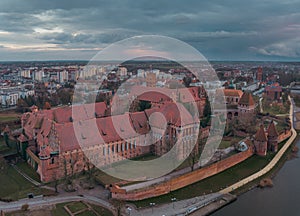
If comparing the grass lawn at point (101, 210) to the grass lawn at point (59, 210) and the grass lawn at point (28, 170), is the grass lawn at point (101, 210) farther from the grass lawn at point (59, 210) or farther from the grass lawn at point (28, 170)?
the grass lawn at point (28, 170)

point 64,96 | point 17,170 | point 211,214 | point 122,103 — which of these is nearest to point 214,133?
point 122,103

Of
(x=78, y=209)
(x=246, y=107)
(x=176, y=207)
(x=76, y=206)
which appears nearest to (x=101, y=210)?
(x=78, y=209)

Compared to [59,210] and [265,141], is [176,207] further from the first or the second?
[265,141]

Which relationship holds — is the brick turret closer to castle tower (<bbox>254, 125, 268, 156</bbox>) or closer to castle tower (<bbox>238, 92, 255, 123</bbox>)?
castle tower (<bbox>254, 125, 268, 156</bbox>)

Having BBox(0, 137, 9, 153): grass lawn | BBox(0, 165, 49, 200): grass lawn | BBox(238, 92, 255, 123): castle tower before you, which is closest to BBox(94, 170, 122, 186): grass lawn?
BBox(0, 165, 49, 200): grass lawn

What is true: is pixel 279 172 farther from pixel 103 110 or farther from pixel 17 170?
pixel 17 170

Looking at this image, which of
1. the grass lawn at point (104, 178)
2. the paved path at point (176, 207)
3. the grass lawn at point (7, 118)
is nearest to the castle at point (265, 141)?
the paved path at point (176, 207)

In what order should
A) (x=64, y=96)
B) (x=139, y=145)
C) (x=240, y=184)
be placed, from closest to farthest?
(x=240, y=184) → (x=139, y=145) → (x=64, y=96)
